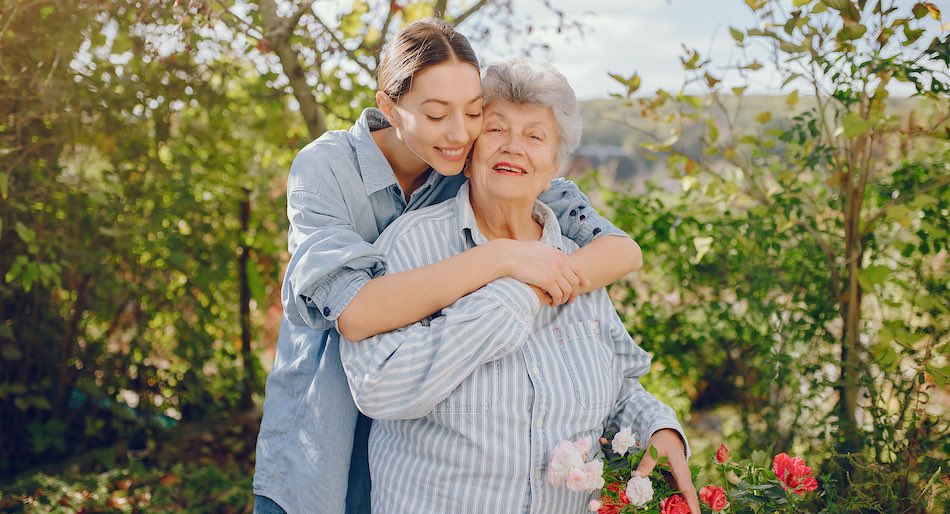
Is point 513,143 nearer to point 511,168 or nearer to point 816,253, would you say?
point 511,168

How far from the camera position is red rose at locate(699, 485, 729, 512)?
182cm

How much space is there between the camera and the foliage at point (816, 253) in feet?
9.01

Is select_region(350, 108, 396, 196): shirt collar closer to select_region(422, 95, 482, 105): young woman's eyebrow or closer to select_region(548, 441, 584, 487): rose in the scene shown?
select_region(422, 95, 482, 105): young woman's eyebrow

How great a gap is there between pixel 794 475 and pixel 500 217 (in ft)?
3.24

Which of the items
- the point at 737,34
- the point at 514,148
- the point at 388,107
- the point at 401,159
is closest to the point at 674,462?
the point at 514,148

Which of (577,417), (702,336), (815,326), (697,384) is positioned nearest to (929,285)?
(815,326)

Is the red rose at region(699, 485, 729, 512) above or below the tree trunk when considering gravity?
below

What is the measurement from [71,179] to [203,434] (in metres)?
1.67

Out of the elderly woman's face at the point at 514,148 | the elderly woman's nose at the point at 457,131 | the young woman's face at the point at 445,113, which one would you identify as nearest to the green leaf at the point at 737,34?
the elderly woman's face at the point at 514,148

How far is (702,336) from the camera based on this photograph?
147 inches

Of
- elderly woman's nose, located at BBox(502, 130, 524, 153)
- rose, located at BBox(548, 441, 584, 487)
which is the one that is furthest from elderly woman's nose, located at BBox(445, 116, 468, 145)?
rose, located at BBox(548, 441, 584, 487)

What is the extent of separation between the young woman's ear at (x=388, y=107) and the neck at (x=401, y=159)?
60mm

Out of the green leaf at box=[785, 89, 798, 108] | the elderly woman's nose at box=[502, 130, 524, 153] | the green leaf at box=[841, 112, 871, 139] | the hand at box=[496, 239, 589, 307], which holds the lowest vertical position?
the hand at box=[496, 239, 589, 307]

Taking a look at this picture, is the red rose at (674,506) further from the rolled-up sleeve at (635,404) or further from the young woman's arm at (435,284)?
the young woman's arm at (435,284)
